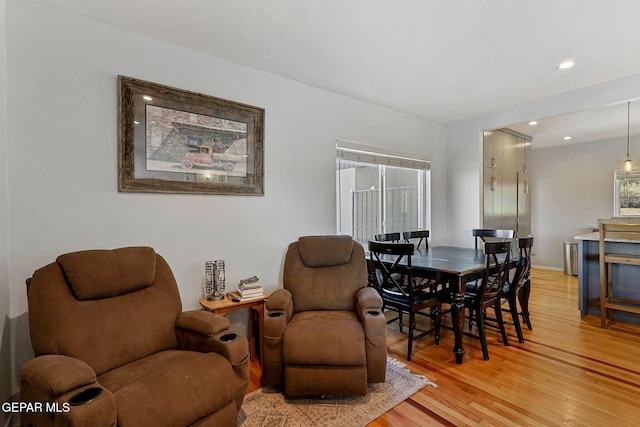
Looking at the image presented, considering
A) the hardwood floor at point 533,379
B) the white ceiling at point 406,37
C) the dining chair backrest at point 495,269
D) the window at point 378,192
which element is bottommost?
the hardwood floor at point 533,379

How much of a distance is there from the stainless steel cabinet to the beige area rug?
307 cm

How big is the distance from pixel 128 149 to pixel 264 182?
1.10 m

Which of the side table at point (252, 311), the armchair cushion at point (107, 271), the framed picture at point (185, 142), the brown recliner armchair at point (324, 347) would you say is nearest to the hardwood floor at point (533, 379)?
the side table at point (252, 311)

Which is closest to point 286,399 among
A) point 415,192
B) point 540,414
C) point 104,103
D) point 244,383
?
point 244,383

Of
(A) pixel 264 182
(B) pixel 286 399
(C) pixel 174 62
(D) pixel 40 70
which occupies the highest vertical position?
(C) pixel 174 62

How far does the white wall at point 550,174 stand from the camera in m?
3.35

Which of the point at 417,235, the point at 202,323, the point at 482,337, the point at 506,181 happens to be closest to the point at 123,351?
the point at 202,323

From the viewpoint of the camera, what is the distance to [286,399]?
6.65 ft

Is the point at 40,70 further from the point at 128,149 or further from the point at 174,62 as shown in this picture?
the point at 174,62

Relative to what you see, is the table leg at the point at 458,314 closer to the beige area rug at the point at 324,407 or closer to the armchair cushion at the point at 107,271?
the beige area rug at the point at 324,407

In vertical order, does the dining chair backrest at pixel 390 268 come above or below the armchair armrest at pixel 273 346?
above

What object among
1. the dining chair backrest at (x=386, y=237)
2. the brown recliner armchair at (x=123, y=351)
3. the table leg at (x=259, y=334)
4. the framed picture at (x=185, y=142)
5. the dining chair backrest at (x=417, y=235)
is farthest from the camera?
the dining chair backrest at (x=417, y=235)

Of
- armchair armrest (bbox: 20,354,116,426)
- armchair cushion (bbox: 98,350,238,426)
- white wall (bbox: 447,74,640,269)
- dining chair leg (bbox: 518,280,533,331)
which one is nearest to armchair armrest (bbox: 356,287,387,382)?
armchair cushion (bbox: 98,350,238,426)

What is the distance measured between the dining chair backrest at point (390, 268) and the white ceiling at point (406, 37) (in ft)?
5.28
